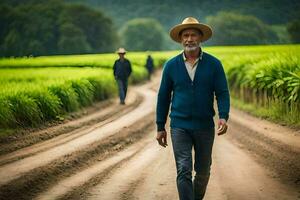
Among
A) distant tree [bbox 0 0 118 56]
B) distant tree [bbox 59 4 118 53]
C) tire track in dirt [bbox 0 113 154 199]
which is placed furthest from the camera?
distant tree [bbox 59 4 118 53]

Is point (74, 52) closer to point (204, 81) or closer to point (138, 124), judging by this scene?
point (138, 124)

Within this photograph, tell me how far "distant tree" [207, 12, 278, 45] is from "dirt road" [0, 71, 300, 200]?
100743mm

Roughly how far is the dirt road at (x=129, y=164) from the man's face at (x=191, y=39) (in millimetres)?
2249

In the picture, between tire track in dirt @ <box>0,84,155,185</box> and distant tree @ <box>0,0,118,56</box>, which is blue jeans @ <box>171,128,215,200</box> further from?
distant tree @ <box>0,0,118,56</box>

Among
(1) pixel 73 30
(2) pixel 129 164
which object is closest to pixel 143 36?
(1) pixel 73 30

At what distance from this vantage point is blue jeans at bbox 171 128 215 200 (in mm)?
5430

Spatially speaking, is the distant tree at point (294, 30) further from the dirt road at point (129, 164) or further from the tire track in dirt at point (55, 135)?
the dirt road at point (129, 164)

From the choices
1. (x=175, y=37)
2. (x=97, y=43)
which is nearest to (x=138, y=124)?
(x=175, y=37)

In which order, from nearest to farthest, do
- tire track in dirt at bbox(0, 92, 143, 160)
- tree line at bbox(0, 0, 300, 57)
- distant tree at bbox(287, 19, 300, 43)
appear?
tire track in dirt at bbox(0, 92, 143, 160)
tree line at bbox(0, 0, 300, 57)
distant tree at bbox(287, 19, 300, 43)

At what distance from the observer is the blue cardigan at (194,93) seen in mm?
5625

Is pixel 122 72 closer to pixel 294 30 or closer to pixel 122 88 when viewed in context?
pixel 122 88

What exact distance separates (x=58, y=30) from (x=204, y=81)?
290 ft

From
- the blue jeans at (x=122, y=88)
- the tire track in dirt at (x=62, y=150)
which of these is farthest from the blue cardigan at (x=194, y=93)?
the blue jeans at (x=122, y=88)

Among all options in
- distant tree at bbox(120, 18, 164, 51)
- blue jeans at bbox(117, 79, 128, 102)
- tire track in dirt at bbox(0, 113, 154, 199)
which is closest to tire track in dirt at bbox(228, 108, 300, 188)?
tire track in dirt at bbox(0, 113, 154, 199)
